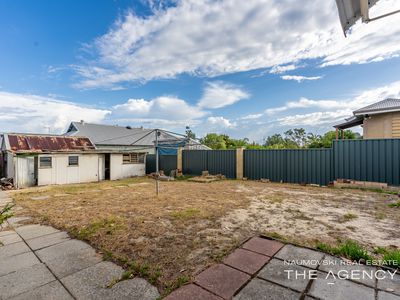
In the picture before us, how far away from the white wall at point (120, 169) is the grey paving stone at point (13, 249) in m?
10.4

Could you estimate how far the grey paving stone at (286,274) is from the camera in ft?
6.31

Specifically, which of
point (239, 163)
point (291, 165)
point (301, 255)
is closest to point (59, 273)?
point (301, 255)

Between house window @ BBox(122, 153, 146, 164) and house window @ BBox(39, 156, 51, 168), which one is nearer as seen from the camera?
house window @ BBox(39, 156, 51, 168)

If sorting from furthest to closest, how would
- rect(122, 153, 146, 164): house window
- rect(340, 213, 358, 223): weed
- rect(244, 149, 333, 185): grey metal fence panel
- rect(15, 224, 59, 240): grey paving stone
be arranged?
rect(122, 153, 146, 164): house window
rect(244, 149, 333, 185): grey metal fence panel
rect(340, 213, 358, 223): weed
rect(15, 224, 59, 240): grey paving stone

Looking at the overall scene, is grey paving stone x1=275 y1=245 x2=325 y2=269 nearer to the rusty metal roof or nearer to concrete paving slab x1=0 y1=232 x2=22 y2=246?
concrete paving slab x1=0 y1=232 x2=22 y2=246

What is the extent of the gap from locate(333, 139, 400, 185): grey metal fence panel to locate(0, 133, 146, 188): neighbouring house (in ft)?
41.7

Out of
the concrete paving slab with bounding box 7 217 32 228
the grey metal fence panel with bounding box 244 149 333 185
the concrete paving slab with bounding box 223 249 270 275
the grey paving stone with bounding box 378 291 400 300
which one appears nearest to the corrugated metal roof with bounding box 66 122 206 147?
the grey metal fence panel with bounding box 244 149 333 185

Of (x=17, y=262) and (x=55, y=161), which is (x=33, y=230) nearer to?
(x=17, y=262)

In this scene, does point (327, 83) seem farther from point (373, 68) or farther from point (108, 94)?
point (108, 94)

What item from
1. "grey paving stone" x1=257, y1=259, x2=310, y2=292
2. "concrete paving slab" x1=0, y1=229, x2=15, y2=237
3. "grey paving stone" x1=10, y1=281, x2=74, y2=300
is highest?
"grey paving stone" x1=257, y1=259, x2=310, y2=292

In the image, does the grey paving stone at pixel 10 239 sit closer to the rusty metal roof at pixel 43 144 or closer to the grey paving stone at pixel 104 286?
the grey paving stone at pixel 104 286

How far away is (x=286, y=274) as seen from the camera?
6.84ft

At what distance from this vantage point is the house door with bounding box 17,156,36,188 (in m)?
9.89

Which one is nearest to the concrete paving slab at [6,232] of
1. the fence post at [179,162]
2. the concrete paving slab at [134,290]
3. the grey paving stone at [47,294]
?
the grey paving stone at [47,294]
